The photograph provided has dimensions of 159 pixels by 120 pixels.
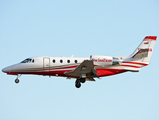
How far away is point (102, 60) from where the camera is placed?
27.6 m

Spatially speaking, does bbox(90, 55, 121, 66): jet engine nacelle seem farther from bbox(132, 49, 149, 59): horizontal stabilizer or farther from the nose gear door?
the nose gear door

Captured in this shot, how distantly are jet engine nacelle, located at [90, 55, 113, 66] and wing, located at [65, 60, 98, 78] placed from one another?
118 centimetres

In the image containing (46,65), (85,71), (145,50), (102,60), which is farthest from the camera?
(145,50)

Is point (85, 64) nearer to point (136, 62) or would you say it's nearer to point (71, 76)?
point (71, 76)

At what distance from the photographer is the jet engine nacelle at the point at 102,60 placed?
90.1 feet

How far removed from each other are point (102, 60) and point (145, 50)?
462cm

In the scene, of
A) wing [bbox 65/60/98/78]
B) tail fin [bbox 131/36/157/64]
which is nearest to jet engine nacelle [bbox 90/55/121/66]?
wing [bbox 65/60/98/78]

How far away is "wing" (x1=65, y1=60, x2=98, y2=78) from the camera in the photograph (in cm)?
2581

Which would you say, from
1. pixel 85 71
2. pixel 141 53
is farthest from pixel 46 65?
pixel 141 53

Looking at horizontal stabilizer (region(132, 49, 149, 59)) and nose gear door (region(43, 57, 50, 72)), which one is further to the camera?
horizontal stabilizer (region(132, 49, 149, 59))

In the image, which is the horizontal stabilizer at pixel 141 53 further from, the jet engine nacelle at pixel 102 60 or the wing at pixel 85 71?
the wing at pixel 85 71

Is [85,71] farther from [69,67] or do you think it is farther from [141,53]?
[141,53]

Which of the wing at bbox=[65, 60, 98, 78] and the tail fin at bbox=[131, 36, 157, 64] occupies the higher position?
the tail fin at bbox=[131, 36, 157, 64]

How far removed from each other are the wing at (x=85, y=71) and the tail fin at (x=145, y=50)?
4969 mm
